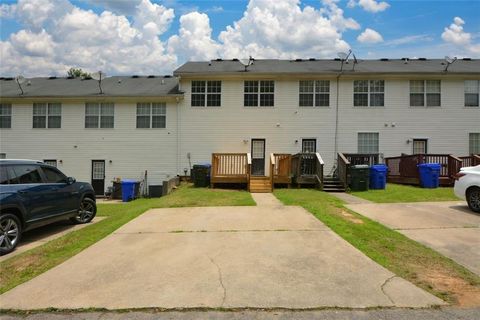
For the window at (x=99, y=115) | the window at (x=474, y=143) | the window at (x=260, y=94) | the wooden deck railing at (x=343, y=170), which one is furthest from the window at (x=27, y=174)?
the window at (x=474, y=143)

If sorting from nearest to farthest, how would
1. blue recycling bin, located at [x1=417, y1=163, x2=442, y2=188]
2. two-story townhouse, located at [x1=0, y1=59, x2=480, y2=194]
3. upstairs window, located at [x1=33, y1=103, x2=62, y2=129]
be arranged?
blue recycling bin, located at [x1=417, y1=163, x2=442, y2=188]
two-story townhouse, located at [x1=0, y1=59, x2=480, y2=194]
upstairs window, located at [x1=33, y1=103, x2=62, y2=129]

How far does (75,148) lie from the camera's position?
19.9 meters

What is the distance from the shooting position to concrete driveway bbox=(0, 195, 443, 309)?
410 centimetres

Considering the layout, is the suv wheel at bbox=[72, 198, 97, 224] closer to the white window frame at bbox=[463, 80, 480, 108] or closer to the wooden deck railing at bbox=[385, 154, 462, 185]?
the wooden deck railing at bbox=[385, 154, 462, 185]

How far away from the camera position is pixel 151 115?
767 inches

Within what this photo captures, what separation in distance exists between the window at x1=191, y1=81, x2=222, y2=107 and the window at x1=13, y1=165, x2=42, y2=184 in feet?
38.1

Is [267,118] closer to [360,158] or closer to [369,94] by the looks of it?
[360,158]

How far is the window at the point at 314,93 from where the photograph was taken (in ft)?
61.5

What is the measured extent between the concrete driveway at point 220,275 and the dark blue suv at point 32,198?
77.0 inches

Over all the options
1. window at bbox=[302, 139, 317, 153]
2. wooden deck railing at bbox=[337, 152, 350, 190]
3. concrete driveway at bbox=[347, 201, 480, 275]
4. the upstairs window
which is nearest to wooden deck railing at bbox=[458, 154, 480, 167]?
wooden deck railing at bbox=[337, 152, 350, 190]

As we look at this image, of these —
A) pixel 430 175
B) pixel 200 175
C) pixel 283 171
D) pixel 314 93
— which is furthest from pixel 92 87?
pixel 430 175

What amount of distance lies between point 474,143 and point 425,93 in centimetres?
373

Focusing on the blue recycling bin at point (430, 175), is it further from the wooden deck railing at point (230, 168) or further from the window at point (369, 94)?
the wooden deck railing at point (230, 168)

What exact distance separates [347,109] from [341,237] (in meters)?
13.1
